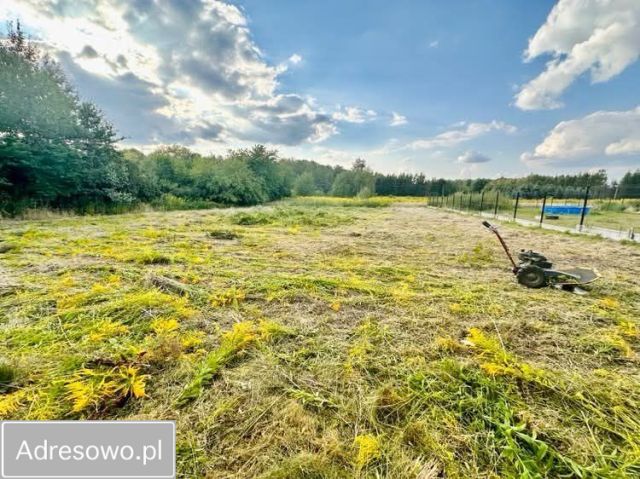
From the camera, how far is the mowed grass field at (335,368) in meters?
1.11

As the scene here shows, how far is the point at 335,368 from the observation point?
1.63m

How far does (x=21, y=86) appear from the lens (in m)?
9.55

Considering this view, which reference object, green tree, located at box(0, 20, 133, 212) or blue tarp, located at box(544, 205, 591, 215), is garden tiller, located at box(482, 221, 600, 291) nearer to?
blue tarp, located at box(544, 205, 591, 215)

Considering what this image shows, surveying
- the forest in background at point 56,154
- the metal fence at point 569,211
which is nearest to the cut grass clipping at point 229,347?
the metal fence at point 569,211

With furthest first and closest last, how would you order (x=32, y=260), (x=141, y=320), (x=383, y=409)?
(x=32, y=260) → (x=141, y=320) → (x=383, y=409)

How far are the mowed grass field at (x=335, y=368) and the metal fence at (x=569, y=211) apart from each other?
616cm

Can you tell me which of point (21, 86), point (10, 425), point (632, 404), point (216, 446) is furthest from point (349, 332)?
point (21, 86)

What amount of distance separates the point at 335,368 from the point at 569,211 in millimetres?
17493

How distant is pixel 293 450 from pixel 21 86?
586 inches

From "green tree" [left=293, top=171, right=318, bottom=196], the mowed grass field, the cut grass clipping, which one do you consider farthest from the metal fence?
"green tree" [left=293, top=171, right=318, bottom=196]

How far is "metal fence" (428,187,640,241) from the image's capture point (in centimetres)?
791

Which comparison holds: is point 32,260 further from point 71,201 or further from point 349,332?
point 71,201

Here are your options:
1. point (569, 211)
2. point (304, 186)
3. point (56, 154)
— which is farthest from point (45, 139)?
point (304, 186)

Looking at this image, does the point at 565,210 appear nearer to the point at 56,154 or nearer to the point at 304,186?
the point at 56,154
